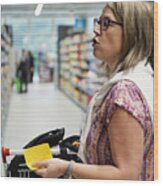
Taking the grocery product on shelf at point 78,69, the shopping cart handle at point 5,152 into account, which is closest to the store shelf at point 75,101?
the grocery product on shelf at point 78,69

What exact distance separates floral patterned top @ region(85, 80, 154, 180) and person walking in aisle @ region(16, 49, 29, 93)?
66 centimetres

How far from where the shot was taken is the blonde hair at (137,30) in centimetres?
360

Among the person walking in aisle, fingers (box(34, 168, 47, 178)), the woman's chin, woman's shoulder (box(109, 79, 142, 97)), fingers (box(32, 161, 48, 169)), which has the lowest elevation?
fingers (box(34, 168, 47, 178))

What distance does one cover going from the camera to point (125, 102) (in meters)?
3.59

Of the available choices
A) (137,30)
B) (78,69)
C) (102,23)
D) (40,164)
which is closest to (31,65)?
(78,69)

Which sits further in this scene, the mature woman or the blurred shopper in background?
the blurred shopper in background

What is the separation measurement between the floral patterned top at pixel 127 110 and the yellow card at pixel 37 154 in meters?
0.35

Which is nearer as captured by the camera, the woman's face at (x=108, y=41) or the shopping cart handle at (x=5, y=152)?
the woman's face at (x=108, y=41)

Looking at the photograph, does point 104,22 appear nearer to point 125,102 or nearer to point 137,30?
point 137,30

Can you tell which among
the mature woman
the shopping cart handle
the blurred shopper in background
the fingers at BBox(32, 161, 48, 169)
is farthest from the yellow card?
the blurred shopper in background

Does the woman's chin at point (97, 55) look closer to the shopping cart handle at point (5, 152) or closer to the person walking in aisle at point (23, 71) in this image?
the person walking in aisle at point (23, 71)

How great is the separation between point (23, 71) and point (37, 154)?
68 cm

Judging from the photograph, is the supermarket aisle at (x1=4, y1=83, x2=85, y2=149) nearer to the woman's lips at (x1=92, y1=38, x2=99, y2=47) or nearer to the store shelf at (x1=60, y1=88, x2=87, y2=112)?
the store shelf at (x1=60, y1=88, x2=87, y2=112)

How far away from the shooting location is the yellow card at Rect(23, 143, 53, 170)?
12.5 feet
